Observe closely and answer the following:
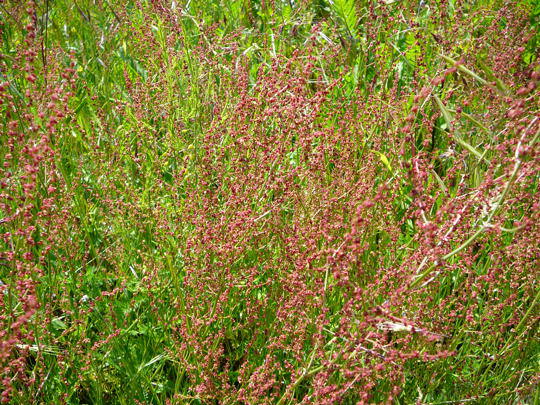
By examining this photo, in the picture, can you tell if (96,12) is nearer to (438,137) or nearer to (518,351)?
(438,137)

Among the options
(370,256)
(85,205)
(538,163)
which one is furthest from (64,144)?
(538,163)

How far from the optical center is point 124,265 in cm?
230

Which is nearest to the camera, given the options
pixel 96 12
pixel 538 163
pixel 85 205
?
pixel 538 163

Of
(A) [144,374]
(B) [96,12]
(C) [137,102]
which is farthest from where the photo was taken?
(B) [96,12]

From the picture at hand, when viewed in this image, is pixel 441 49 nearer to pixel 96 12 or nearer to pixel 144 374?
pixel 144 374

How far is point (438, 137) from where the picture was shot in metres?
3.42

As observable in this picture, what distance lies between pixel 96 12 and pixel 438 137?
83.1 inches

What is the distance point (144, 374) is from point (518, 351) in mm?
1264

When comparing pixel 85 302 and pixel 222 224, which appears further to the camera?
pixel 85 302

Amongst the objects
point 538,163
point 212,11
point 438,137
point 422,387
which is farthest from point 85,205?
point 212,11

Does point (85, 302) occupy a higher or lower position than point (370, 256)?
lower

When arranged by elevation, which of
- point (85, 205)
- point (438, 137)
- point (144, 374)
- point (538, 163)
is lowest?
point (144, 374)

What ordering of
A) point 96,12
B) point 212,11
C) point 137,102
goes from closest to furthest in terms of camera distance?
point 137,102 → point 96,12 → point 212,11

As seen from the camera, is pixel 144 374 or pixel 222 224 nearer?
pixel 222 224
